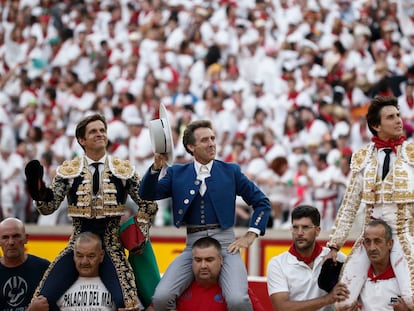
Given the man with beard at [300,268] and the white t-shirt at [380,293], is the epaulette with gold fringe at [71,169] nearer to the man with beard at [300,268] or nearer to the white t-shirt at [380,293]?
the man with beard at [300,268]

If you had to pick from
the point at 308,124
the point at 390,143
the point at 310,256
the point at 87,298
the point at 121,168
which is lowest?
the point at 87,298

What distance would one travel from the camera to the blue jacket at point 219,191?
727 centimetres

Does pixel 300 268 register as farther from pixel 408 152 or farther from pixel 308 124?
pixel 308 124

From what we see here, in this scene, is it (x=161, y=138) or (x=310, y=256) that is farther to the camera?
(x=310, y=256)

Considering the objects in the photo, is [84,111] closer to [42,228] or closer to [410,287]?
[42,228]

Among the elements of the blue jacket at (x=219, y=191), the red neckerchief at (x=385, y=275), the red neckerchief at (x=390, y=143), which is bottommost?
the red neckerchief at (x=385, y=275)

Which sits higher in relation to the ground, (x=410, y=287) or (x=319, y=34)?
(x=319, y=34)

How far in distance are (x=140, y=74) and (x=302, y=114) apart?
328 centimetres

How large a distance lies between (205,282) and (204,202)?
0.55 meters

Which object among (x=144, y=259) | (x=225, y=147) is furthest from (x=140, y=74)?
(x=144, y=259)

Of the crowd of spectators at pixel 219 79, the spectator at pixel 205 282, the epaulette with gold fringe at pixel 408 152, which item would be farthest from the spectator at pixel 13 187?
the epaulette with gold fringe at pixel 408 152

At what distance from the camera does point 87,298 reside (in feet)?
23.6

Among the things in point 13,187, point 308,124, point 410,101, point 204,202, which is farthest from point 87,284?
point 410,101

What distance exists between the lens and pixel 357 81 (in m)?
14.6
